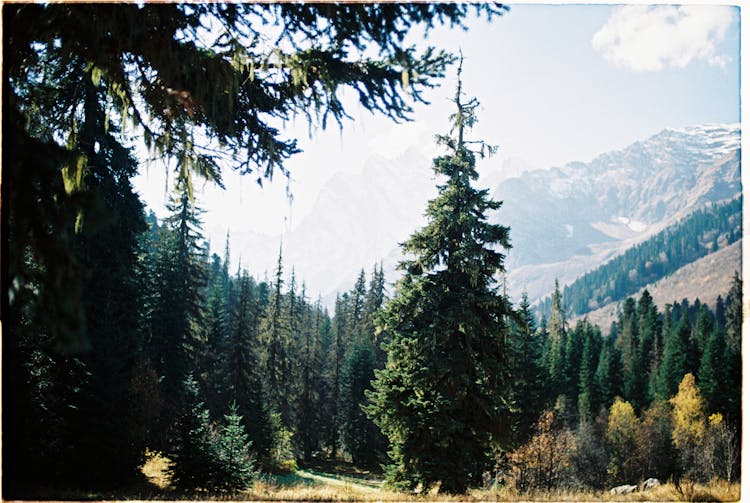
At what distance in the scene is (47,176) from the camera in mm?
3863

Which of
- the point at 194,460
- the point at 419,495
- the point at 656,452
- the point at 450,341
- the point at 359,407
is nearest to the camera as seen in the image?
the point at 419,495

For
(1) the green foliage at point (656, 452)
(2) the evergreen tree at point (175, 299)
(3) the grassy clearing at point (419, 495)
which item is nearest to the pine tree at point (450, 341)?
(3) the grassy clearing at point (419, 495)

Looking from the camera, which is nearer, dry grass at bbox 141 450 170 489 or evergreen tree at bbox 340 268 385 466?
dry grass at bbox 141 450 170 489

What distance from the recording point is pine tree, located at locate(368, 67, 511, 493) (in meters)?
13.1

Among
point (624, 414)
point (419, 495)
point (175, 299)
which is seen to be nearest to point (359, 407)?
point (175, 299)

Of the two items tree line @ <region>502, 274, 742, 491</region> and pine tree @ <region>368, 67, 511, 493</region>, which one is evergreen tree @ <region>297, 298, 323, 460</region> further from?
pine tree @ <region>368, 67, 511, 493</region>

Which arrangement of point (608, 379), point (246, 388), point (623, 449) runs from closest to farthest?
1. point (246, 388)
2. point (623, 449)
3. point (608, 379)

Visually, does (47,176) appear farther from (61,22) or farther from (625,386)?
(625,386)

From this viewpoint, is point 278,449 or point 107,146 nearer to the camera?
point 107,146

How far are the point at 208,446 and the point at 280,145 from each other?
1081 cm

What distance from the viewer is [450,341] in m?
13.6

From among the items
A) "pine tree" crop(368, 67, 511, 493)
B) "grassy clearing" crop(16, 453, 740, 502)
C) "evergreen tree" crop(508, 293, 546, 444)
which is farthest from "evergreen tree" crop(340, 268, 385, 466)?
"pine tree" crop(368, 67, 511, 493)

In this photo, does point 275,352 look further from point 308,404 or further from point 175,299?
point 175,299

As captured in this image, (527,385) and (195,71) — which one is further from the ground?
(195,71)
